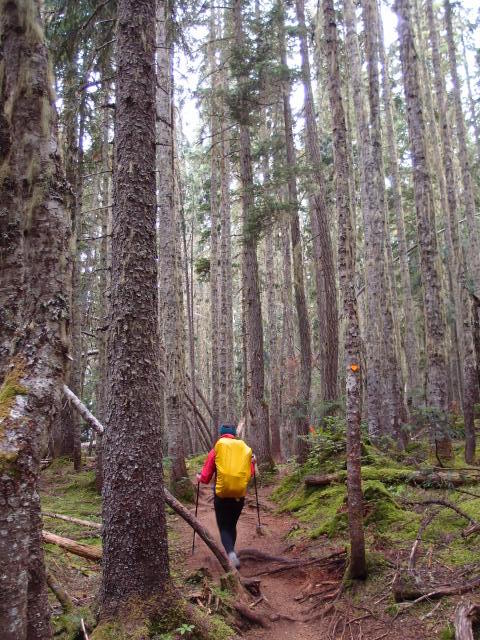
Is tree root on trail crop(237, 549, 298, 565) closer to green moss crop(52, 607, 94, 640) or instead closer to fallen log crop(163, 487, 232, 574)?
fallen log crop(163, 487, 232, 574)

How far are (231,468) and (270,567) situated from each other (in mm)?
1557

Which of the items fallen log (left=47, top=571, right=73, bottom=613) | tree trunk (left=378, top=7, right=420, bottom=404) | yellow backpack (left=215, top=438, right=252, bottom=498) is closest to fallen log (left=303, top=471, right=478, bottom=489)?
yellow backpack (left=215, top=438, right=252, bottom=498)

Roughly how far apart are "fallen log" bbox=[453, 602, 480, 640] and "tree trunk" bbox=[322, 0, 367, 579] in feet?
4.85

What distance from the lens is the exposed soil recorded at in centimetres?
465

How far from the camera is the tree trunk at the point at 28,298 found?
98.4 inches

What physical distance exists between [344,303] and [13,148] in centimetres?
360

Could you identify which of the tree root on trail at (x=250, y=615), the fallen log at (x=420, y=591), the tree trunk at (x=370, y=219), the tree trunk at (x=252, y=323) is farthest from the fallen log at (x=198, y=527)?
the tree trunk at (x=370, y=219)

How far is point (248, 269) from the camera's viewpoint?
44.7 ft

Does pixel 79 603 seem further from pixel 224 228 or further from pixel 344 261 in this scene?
pixel 224 228

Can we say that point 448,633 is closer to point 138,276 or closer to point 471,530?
point 471,530

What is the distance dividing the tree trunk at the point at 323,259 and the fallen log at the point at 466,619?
7.84 m

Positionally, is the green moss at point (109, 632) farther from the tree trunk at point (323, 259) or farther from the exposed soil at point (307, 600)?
the tree trunk at point (323, 259)

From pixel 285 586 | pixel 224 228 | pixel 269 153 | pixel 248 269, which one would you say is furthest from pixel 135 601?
pixel 269 153

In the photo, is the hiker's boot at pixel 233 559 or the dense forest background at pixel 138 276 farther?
the hiker's boot at pixel 233 559
